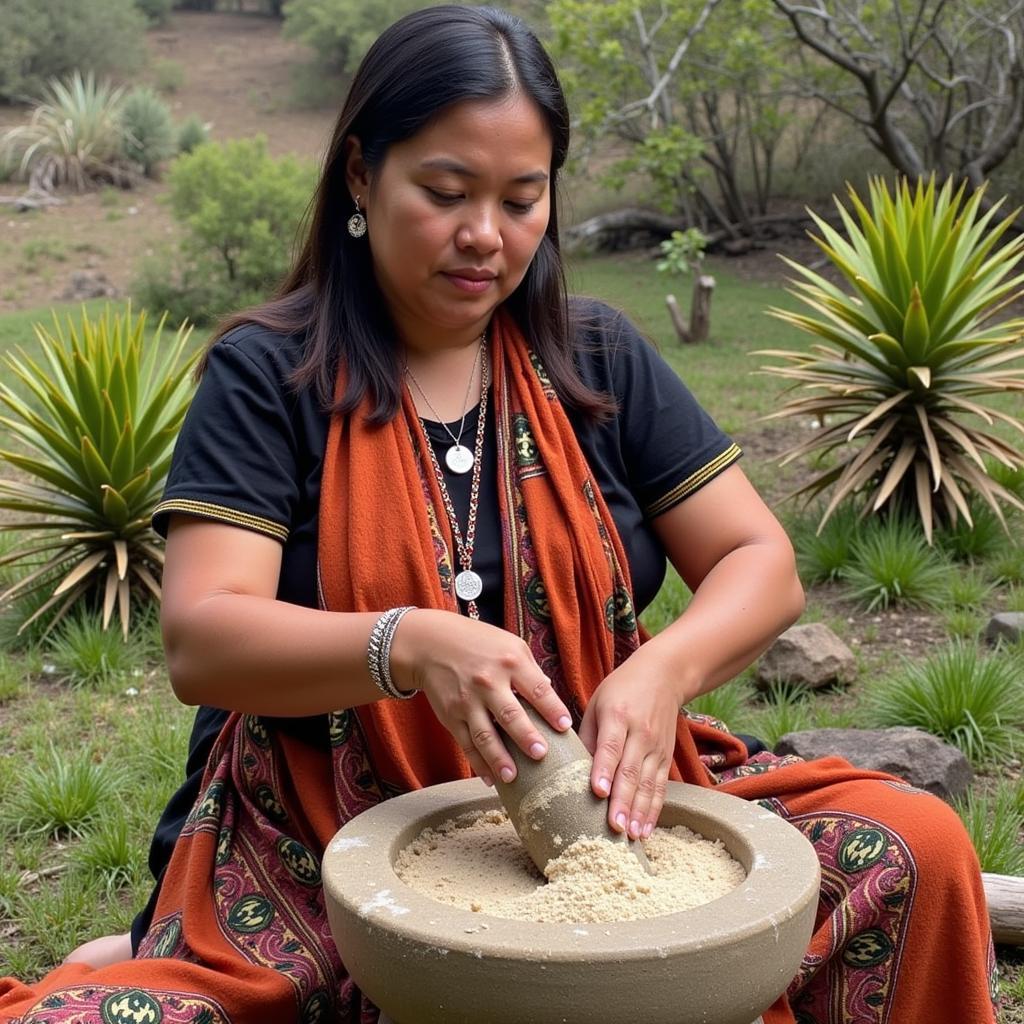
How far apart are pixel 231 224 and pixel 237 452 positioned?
1076 cm

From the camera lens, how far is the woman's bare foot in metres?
2.73

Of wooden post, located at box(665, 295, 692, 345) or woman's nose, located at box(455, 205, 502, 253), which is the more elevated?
woman's nose, located at box(455, 205, 502, 253)

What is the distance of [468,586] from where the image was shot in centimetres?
252

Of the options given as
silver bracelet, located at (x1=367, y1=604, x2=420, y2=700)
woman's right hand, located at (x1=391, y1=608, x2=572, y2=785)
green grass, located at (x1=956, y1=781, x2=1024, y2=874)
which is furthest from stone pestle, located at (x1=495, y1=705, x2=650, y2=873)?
green grass, located at (x1=956, y1=781, x2=1024, y2=874)

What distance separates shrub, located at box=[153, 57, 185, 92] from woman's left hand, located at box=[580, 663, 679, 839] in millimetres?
23598

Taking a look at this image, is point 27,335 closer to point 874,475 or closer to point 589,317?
point 874,475

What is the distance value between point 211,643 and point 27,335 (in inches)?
388

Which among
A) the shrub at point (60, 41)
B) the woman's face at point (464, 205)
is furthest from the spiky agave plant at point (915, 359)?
the shrub at point (60, 41)

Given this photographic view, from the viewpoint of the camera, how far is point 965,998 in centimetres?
228

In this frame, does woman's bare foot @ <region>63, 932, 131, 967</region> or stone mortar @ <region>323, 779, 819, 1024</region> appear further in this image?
woman's bare foot @ <region>63, 932, 131, 967</region>

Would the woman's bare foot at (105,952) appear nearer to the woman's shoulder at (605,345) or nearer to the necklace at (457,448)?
the necklace at (457,448)

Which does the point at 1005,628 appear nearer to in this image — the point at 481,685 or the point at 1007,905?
the point at 1007,905

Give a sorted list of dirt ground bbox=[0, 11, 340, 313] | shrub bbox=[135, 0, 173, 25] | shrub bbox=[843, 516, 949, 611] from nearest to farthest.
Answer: shrub bbox=[843, 516, 949, 611], dirt ground bbox=[0, 11, 340, 313], shrub bbox=[135, 0, 173, 25]

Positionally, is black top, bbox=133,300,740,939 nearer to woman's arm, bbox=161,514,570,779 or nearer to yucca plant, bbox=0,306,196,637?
woman's arm, bbox=161,514,570,779
